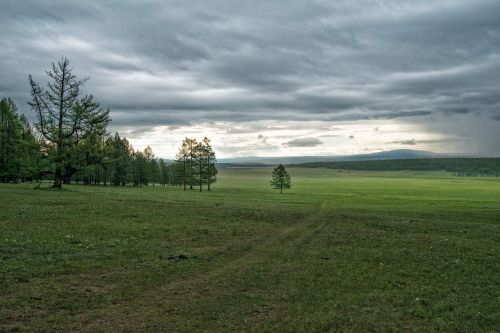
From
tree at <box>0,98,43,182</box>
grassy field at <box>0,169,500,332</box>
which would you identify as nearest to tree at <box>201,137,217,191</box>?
tree at <box>0,98,43,182</box>

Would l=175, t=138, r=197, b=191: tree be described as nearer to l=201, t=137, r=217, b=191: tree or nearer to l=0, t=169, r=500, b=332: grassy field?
l=201, t=137, r=217, b=191: tree

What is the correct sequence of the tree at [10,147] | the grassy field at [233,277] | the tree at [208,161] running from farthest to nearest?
the tree at [208,161], the tree at [10,147], the grassy field at [233,277]

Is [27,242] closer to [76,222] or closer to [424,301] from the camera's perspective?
[76,222]

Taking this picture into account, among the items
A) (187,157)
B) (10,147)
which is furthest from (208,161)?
(10,147)

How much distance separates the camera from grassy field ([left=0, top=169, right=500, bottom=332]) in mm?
13805

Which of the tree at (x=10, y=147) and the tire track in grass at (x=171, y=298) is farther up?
the tree at (x=10, y=147)

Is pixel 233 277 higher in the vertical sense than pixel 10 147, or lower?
lower

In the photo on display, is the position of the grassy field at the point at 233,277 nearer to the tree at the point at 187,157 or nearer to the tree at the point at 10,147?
the tree at the point at 10,147

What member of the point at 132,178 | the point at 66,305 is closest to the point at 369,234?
the point at 66,305

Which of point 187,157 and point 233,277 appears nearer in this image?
point 233,277

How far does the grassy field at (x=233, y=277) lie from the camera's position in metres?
13.8

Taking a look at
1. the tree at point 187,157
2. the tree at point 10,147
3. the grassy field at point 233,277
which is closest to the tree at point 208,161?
the tree at point 187,157

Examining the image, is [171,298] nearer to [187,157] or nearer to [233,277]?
[233,277]

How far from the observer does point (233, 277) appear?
61.9 feet
